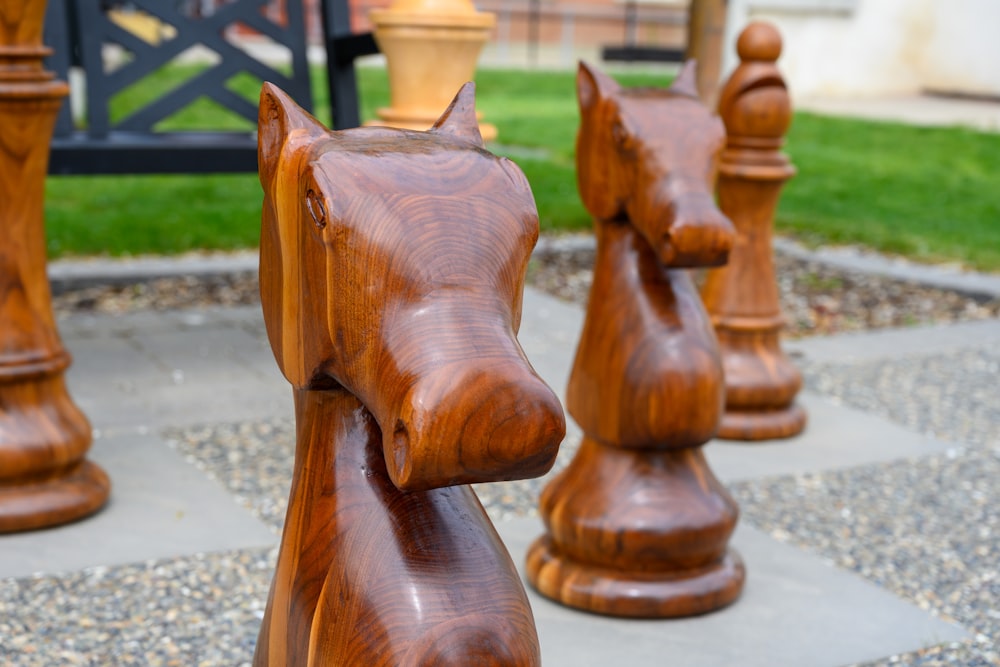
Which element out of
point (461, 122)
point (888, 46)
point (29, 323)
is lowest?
point (888, 46)

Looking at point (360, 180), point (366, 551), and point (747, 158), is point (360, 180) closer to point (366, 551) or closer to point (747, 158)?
point (366, 551)

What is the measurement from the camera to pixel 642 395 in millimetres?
2443

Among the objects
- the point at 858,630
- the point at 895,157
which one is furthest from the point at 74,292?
the point at 895,157

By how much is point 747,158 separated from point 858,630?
5.53ft

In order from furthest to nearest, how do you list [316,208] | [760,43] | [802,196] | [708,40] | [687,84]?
[802,196], [708,40], [760,43], [687,84], [316,208]

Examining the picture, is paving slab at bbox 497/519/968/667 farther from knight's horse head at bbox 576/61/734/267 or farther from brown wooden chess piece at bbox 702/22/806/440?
brown wooden chess piece at bbox 702/22/806/440

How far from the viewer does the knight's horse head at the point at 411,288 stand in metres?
1.27

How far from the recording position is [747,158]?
12.3ft

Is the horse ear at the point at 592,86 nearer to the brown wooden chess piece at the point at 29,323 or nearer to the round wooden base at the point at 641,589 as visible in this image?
the round wooden base at the point at 641,589

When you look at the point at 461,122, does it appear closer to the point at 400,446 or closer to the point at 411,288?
the point at 411,288

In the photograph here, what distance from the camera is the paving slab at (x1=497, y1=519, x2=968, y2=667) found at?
2375 millimetres

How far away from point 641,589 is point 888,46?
14.7 meters

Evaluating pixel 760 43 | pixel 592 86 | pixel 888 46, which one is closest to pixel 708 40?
pixel 760 43

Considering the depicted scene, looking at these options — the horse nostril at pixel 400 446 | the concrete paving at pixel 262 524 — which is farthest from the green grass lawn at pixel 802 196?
the horse nostril at pixel 400 446
